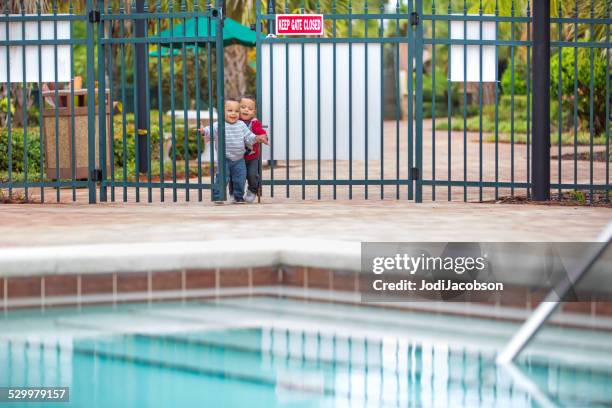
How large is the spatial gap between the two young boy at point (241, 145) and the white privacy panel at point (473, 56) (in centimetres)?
171

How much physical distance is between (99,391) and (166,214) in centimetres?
435

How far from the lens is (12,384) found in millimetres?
5051

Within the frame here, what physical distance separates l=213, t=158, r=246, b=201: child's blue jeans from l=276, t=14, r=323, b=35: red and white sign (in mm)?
1152

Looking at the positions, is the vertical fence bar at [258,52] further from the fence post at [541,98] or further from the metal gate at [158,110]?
the fence post at [541,98]

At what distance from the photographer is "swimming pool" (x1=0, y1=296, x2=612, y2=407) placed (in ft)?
16.0

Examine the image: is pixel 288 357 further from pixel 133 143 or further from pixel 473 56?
pixel 133 143

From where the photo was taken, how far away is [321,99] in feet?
35.3

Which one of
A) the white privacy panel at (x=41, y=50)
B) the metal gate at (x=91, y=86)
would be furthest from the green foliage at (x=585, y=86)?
the white privacy panel at (x=41, y=50)

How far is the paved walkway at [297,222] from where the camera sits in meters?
7.54

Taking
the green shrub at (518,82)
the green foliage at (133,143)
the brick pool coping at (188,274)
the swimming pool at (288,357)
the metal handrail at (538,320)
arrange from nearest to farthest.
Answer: the swimming pool at (288,357)
the metal handrail at (538,320)
the brick pool coping at (188,274)
the green foliage at (133,143)
the green shrub at (518,82)

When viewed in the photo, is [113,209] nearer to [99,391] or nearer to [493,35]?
[493,35]

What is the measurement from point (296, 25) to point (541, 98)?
6.98 feet

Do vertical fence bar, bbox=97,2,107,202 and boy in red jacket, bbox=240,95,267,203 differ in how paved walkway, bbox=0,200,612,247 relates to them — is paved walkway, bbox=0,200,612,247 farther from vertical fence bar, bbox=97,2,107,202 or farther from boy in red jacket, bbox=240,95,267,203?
vertical fence bar, bbox=97,2,107,202

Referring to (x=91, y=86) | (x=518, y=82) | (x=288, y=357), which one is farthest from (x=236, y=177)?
(x=518, y=82)
